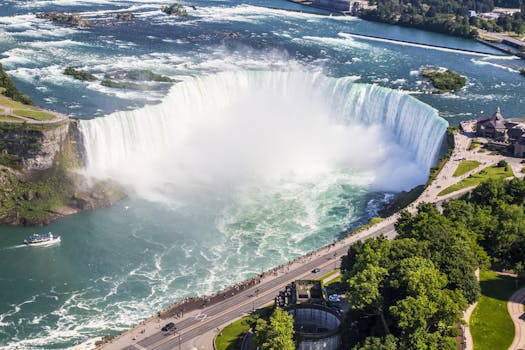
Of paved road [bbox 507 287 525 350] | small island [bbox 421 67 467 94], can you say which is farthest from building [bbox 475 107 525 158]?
paved road [bbox 507 287 525 350]

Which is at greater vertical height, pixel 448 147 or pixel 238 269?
pixel 448 147

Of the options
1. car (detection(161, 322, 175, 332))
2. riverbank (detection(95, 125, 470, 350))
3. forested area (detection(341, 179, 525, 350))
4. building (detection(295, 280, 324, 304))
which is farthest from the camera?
car (detection(161, 322, 175, 332))

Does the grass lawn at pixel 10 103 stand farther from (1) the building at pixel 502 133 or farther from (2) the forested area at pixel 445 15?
(2) the forested area at pixel 445 15

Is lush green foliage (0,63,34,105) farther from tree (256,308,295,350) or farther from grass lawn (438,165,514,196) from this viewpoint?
grass lawn (438,165,514,196)

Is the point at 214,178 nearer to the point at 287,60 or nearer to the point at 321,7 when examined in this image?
the point at 287,60

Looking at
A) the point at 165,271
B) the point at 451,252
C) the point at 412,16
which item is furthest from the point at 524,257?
the point at 412,16
